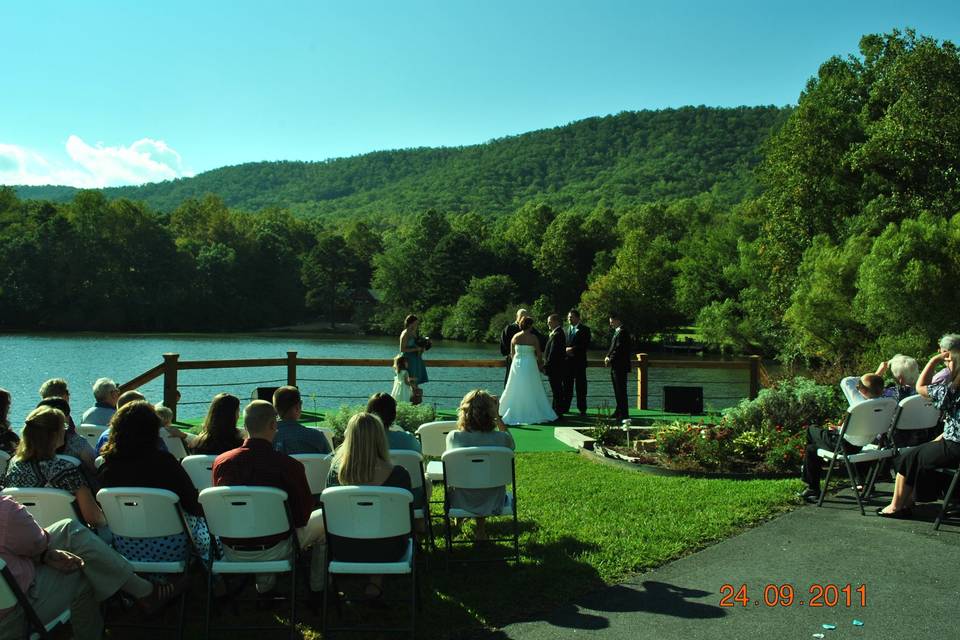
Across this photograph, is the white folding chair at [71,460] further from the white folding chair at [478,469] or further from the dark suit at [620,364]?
the dark suit at [620,364]

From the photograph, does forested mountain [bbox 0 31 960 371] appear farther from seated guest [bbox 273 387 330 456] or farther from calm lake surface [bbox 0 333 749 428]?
seated guest [bbox 273 387 330 456]

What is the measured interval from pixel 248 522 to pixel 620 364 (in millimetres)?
9394

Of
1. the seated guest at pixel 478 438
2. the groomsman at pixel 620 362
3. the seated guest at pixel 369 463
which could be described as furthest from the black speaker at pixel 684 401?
the seated guest at pixel 369 463

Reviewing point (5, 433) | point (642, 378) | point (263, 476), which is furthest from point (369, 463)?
point (642, 378)

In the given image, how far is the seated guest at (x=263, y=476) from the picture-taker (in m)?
4.48

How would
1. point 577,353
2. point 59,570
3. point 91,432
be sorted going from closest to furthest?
point 59,570 → point 91,432 → point 577,353

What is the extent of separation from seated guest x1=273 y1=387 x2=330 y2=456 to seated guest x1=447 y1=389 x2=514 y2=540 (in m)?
0.97

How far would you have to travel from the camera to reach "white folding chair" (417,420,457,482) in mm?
6648

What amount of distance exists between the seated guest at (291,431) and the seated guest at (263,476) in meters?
1.05

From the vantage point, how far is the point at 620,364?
13.1 meters

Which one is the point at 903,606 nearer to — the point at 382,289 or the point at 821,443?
the point at 821,443
